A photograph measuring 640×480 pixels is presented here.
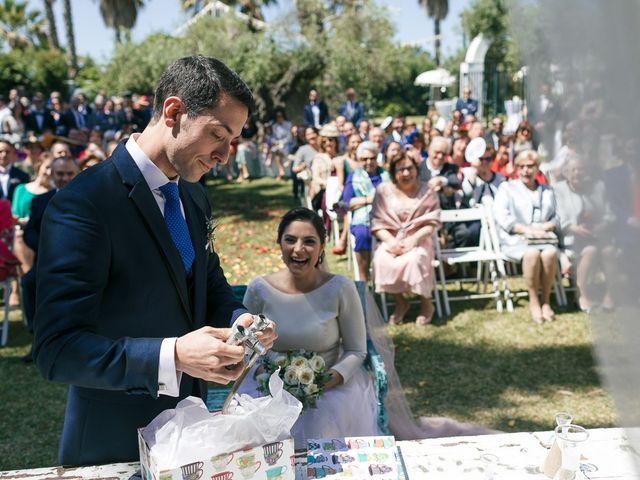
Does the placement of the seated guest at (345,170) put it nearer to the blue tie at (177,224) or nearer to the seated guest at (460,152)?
the seated guest at (460,152)

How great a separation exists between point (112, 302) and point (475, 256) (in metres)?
5.65

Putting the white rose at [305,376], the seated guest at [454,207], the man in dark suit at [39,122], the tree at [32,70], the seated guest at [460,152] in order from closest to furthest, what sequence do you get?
the white rose at [305,376]
the seated guest at [454,207]
the seated guest at [460,152]
the man in dark suit at [39,122]
the tree at [32,70]

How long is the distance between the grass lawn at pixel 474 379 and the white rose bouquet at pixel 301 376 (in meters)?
1.56

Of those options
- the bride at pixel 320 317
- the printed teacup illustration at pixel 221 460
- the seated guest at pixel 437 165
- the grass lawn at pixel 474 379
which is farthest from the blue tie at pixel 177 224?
the seated guest at pixel 437 165

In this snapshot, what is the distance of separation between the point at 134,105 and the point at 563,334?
13835 mm

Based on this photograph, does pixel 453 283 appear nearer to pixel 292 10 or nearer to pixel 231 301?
pixel 231 301

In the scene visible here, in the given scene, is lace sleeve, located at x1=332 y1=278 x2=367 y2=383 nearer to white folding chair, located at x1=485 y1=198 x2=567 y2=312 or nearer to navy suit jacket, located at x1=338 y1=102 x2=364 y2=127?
white folding chair, located at x1=485 y1=198 x2=567 y2=312

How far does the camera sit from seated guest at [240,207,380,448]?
11.8 ft

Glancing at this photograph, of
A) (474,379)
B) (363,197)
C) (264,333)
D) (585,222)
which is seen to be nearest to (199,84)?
(264,333)

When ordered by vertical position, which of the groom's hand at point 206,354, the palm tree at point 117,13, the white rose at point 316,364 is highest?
the palm tree at point 117,13

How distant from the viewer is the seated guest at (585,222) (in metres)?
0.69

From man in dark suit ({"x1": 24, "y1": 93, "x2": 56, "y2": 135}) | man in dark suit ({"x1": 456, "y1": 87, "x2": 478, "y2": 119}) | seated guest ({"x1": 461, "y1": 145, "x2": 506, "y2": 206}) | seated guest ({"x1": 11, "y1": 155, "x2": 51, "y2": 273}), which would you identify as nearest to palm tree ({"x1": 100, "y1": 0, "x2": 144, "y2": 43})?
man in dark suit ({"x1": 24, "y1": 93, "x2": 56, "y2": 135})

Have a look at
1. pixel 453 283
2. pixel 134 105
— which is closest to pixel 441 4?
pixel 134 105

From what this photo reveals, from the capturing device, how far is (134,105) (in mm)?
16812
